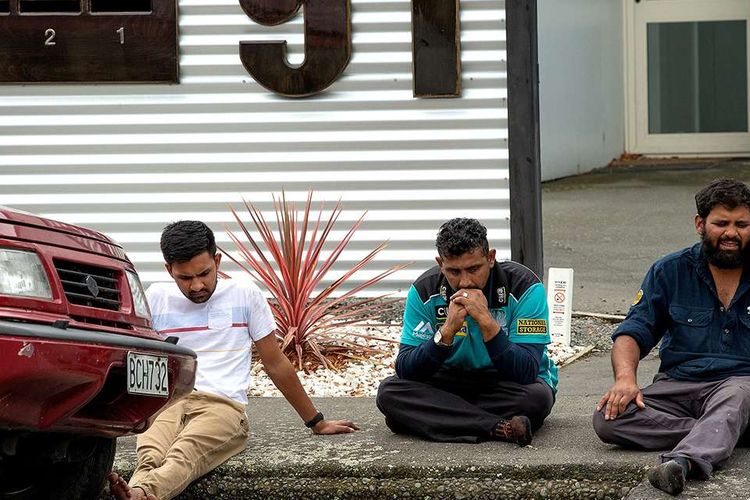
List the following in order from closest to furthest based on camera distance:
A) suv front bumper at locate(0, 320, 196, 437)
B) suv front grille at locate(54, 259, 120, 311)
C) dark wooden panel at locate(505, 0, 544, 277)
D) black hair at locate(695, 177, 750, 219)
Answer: suv front bumper at locate(0, 320, 196, 437) < suv front grille at locate(54, 259, 120, 311) < black hair at locate(695, 177, 750, 219) < dark wooden panel at locate(505, 0, 544, 277)

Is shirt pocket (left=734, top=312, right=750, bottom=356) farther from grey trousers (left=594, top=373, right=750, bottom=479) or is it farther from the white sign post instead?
the white sign post

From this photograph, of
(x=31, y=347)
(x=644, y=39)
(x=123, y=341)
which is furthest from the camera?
(x=644, y=39)

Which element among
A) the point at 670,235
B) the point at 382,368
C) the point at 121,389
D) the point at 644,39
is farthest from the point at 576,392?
the point at 644,39

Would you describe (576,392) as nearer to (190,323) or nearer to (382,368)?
(382,368)

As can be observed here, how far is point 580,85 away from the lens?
15500mm

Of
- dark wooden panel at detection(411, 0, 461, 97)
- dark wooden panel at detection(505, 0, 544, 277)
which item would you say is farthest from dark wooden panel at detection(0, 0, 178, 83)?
dark wooden panel at detection(505, 0, 544, 277)

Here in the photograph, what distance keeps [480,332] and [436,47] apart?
148 inches

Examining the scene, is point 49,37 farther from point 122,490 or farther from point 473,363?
point 122,490

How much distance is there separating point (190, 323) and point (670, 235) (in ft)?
22.9

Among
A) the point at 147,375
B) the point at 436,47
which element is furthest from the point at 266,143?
the point at 147,375

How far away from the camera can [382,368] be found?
25.3ft

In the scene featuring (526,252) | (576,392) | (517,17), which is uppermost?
(517,17)

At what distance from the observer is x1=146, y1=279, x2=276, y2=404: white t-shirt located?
5.38m

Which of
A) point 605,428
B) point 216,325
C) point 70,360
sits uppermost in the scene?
point 70,360
